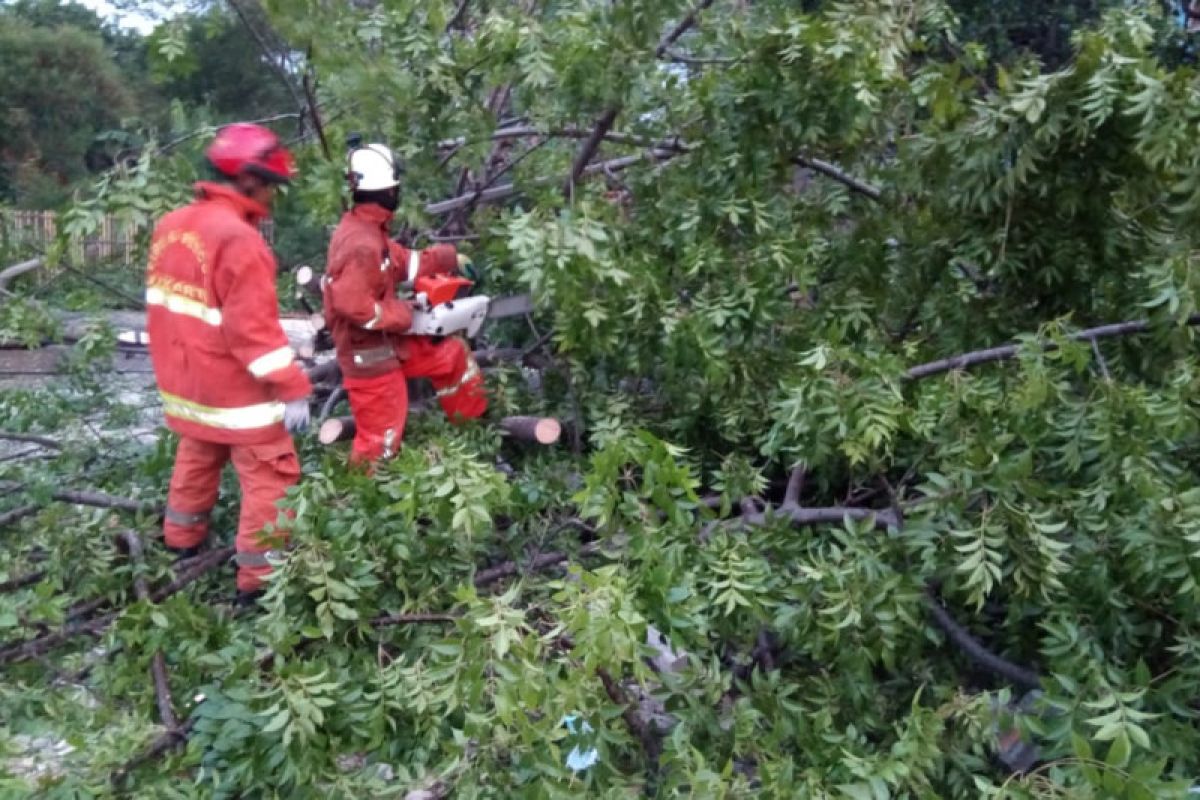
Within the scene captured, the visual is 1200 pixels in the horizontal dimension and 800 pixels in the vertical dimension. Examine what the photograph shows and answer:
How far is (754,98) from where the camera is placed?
136 inches

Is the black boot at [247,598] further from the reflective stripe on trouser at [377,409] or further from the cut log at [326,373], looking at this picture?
the cut log at [326,373]

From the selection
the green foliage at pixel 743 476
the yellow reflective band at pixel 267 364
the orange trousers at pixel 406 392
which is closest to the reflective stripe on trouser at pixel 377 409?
the orange trousers at pixel 406 392

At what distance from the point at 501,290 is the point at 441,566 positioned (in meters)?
1.85

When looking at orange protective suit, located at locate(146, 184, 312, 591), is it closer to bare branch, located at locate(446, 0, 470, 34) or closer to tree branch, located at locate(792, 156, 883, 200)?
bare branch, located at locate(446, 0, 470, 34)

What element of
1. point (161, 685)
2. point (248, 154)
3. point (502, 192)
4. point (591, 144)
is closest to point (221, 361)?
point (248, 154)

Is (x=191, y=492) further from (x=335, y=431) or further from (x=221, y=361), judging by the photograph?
(x=335, y=431)

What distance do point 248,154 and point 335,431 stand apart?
40.1 inches

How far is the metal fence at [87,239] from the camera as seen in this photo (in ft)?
11.0

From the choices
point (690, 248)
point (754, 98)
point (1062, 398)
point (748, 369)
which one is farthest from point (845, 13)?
point (1062, 398)

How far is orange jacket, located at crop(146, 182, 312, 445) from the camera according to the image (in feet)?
10.5

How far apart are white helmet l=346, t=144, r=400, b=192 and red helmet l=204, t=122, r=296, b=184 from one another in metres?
0.34

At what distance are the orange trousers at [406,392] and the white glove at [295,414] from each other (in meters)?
0.30

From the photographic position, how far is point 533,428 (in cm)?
371

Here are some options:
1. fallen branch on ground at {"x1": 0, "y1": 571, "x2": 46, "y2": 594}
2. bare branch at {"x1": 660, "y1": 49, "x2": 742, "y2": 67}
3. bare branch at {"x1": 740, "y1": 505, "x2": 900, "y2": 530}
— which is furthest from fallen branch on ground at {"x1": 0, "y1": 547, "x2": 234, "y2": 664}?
bare branch at {"x1": 660, "y1": 49, "x2": 742, "y2": 67}
